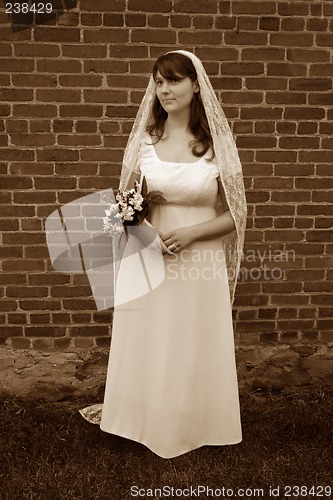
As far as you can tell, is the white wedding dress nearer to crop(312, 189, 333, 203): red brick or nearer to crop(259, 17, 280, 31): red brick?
crop(312, 189, 333, 203): red brick

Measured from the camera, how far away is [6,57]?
3381 mm

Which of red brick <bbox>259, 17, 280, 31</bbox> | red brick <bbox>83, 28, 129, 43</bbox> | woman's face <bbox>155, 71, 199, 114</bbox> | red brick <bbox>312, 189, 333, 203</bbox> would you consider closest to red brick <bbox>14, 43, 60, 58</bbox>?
red brick <bbox>83, 28, 129, 43</bbox>

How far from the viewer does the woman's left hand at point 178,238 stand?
8.96 ft

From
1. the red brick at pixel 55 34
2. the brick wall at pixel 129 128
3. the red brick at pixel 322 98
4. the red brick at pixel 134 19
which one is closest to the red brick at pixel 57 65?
the brick wall at pixel 129 128

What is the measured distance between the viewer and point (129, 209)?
265 cm

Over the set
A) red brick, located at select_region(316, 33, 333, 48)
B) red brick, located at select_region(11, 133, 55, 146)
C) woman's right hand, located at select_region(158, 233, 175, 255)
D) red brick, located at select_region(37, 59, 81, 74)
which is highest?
red brick, located at select_region(316, 33, 333, 48)

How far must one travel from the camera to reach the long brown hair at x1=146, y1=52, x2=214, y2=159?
2609 millimetres

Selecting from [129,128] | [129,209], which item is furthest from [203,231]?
[129,128]

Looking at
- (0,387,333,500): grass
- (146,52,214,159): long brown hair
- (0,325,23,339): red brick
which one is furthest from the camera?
(0,325,23,339): red brick

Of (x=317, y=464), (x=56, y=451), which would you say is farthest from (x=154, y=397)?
(x=317, y=464)

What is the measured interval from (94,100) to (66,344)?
1.61 metres

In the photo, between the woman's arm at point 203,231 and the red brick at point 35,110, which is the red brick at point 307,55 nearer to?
the woman's arm at point 203,231

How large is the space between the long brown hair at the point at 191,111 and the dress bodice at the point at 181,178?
7cm

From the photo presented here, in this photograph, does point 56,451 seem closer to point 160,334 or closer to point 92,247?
point 160,334
